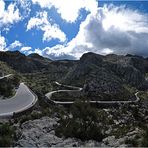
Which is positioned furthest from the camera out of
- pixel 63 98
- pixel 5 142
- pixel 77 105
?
pixel 63 98

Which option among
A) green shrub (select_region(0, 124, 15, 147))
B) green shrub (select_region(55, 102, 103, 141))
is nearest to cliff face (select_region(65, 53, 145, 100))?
green shrub (select_region(55, 102, 103, 141))

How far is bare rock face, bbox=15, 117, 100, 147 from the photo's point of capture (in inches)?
1096

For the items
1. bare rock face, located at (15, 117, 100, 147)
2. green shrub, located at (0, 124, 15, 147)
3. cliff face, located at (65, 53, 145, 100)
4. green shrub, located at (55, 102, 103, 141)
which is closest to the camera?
green shrub, located at (0, 124, 15, 147)

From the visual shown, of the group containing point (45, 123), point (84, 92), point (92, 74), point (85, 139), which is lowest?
point (92, 74)

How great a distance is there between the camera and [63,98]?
285ft

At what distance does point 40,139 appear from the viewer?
29766 millimetres

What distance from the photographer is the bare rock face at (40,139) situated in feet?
91.4

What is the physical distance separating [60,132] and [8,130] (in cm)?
505

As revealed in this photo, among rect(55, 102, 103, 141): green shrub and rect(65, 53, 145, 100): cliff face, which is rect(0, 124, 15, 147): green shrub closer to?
rect(55, 102, 103, 141): green shrub

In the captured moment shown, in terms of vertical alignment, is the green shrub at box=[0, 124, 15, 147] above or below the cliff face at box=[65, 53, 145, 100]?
above

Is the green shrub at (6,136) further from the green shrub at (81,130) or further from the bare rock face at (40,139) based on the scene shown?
the green shrub at (81,130)

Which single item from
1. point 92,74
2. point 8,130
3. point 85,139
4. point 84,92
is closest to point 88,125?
point 85,139

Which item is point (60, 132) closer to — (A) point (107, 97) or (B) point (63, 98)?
(B) point (63, 98)

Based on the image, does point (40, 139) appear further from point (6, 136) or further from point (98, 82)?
Result: point (98, 82)
